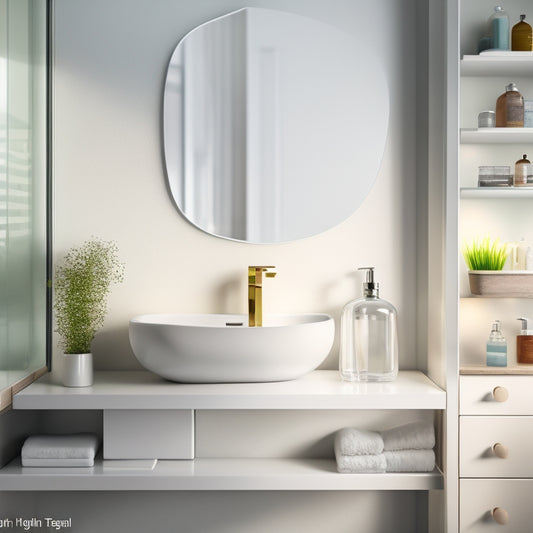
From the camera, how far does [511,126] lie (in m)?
1.97

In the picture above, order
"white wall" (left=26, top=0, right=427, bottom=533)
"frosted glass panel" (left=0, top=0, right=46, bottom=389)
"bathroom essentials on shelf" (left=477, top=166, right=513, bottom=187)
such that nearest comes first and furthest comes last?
"frosted glass panel" (left=0, top=0, right=46, bottom=389) → "bathroom essentials on shelf" (left=477, top=166, right=513, bottom=187) → "white wall" (left=26, top=0, right=427, bottom=533)

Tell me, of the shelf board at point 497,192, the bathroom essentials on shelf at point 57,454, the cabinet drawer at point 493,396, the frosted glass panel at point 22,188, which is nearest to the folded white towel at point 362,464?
the cabinet drawer at point 493,396

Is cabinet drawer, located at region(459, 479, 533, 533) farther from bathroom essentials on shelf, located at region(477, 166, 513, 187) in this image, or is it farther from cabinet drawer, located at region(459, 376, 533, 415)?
bathroom essentials on shelf, located at region(477, 166, 513, 187)

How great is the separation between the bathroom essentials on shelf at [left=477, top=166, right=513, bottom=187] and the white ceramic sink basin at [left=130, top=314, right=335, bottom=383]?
26.5 inches

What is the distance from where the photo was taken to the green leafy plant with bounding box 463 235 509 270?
201cm

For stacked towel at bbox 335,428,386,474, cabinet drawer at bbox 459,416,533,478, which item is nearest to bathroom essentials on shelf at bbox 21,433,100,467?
stacked towel at bbox 335,428,386,474

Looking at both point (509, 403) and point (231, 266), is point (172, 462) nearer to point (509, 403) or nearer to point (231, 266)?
point (231, 266)

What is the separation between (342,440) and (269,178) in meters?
0.87

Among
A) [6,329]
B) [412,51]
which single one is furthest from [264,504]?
[412,51]

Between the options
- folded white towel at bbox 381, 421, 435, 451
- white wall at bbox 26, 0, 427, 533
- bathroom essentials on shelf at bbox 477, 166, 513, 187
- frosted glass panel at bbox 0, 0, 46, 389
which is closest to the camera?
frosted glass panel at bbox 0, 0, 46, 389

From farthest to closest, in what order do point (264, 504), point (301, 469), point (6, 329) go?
point (264, 504), point (301, 469), point (6, 329)

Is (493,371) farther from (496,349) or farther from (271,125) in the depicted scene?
(271,125)

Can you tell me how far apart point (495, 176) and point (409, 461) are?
2.98 ft

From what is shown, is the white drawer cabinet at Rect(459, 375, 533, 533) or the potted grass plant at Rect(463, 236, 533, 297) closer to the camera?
the white drawer cabinet at Rect(459, 375, 533, 533)
